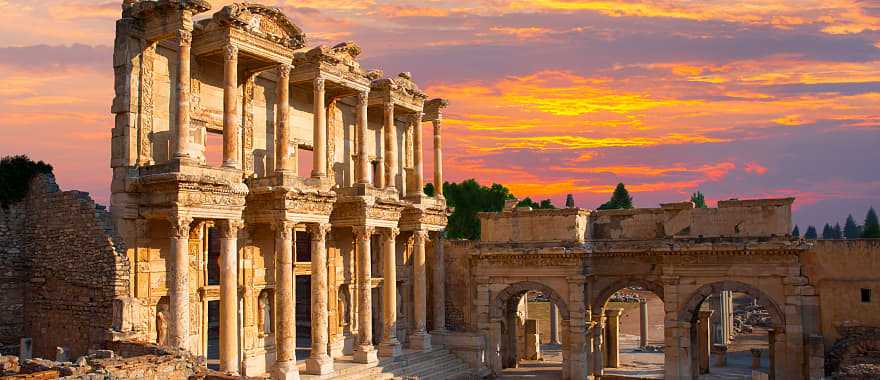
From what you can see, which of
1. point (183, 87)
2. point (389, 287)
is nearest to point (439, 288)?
point (389, 287)

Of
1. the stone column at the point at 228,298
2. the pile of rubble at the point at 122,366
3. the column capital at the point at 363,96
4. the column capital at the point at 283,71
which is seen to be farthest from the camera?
the column capital at the point at 363,96

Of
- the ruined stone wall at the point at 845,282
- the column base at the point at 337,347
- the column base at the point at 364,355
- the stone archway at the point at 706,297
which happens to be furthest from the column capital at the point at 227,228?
the ruined stone wall at the point at 845,282

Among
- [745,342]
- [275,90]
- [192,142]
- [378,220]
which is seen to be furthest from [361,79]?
[745,342]

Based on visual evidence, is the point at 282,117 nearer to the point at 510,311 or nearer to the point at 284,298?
the point at 284,298

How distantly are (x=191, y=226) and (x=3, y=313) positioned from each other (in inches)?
220

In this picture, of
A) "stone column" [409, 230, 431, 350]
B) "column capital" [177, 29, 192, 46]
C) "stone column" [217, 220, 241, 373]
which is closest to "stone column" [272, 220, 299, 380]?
"stone column" [217, 220, 241, 373]

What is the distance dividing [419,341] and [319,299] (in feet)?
21.6

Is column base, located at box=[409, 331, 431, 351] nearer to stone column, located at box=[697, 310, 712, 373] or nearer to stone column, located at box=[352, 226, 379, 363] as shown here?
stone column, located at box=[352, 226, 379, 363]

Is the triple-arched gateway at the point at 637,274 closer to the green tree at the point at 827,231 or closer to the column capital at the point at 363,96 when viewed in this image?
the column capital at the point at 363,96

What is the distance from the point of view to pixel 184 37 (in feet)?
67.5

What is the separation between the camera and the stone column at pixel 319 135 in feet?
83.3

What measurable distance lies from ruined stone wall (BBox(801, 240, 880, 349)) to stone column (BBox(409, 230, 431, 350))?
14.1 metres

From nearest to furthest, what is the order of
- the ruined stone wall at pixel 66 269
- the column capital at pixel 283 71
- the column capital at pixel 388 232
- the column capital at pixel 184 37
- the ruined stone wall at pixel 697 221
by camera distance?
the ruined stone wall at pixel 66 269
the column capital at pixel 184 37
the column capital at pixel 283 71
the ruined stone wall at pixel 697 221
the column capital at pixel 388 232

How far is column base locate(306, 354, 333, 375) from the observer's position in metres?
24.1
